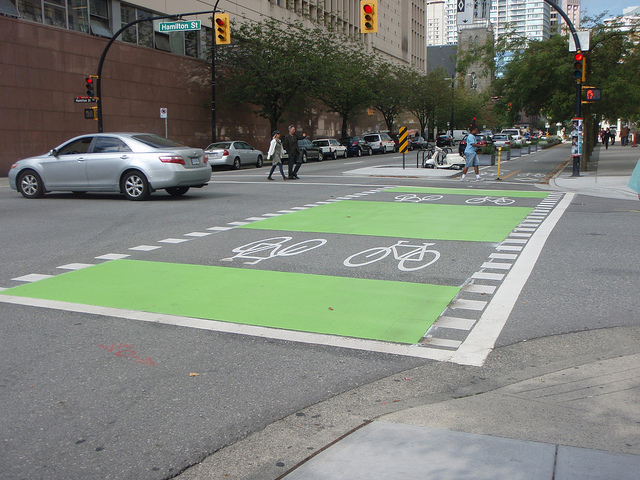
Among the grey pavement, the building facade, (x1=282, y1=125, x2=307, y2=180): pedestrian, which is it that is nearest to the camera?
the grey pavement

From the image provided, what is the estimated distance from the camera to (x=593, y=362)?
5000 millimetres

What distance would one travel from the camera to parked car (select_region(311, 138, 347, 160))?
4772cm

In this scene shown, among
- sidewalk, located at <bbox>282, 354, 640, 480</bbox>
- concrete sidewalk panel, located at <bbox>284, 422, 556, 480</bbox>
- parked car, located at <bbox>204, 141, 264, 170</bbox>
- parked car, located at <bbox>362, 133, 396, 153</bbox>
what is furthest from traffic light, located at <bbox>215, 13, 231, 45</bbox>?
parked car, located at <bbox>362, 133, 396, 153</bbox>

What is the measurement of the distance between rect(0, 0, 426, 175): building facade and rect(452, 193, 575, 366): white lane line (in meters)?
23.4

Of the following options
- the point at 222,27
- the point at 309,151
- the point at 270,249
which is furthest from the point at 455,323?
the point at 309,151

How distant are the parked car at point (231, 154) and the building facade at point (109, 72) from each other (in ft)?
19.7

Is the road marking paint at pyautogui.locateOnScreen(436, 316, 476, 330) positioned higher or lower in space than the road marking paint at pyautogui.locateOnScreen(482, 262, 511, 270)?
lower

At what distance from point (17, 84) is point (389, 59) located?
6488 cm

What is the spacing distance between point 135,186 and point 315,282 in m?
9.99

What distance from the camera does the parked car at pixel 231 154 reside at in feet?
114

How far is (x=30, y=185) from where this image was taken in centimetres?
1758

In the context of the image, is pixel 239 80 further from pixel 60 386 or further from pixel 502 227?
pixel 60 386

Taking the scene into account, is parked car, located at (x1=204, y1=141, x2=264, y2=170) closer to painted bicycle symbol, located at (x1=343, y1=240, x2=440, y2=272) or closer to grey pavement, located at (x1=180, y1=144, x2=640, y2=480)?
painted bicycle symbol, located at (x1=343, y1=240, x2=440, y2=272)

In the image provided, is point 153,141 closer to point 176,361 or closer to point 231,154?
point 176,361
